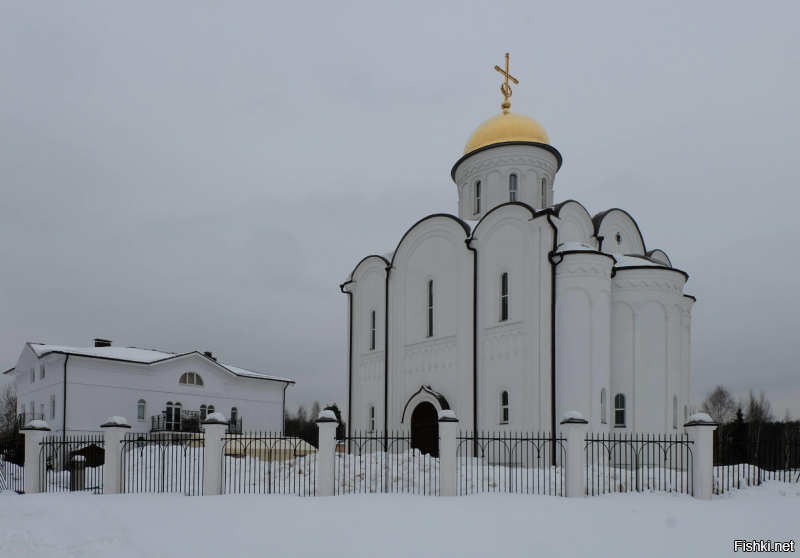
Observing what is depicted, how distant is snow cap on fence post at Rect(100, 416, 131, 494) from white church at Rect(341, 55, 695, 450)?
841cm

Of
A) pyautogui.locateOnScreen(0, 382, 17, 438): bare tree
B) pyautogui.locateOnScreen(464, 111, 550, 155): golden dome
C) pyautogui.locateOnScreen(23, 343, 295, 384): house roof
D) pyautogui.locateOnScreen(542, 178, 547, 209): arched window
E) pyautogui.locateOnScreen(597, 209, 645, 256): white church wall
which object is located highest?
pyautogui.locateOnScreen(464, 111, 550, 155): golden dome

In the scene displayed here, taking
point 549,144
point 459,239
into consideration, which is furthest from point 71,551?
point 549,144

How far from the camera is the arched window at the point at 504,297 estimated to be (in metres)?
18.7

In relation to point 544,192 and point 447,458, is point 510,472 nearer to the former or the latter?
point 447,458

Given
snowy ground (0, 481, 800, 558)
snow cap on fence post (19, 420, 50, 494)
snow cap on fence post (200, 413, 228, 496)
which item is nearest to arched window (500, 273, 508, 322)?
snowy ground (0, 481, 800, 558)

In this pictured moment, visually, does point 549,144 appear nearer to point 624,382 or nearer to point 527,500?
point 624,382

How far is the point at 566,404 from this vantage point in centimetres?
1680

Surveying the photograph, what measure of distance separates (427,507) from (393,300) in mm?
10942

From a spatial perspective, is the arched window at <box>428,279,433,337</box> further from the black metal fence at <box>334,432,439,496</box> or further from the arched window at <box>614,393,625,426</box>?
the black metal fence at <box>334,432,439,496</box>

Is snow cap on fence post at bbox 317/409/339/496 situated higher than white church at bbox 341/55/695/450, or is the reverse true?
white church at bbox 341/55/695/450

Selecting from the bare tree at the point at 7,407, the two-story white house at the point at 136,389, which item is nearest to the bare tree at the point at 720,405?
the two-story white house at the point at 136,389

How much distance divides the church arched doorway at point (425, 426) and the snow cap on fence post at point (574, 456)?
7300 mm

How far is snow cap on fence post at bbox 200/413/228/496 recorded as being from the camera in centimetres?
1316

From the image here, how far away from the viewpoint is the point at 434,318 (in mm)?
20484
